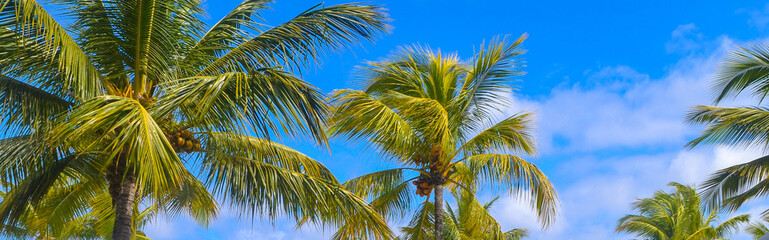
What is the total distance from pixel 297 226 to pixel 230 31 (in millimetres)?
2798

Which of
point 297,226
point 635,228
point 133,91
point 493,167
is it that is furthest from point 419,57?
point 635,228

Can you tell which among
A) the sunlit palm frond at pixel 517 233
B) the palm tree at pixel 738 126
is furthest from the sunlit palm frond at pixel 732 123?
the sunlit palm frond at pixel 517 233

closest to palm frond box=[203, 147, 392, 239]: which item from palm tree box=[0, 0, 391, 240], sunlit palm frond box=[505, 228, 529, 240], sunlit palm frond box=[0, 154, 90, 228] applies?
palm tree box=[0, 0, 391, 240]

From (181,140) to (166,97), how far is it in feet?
3.62

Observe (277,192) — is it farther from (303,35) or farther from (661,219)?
(661,219)

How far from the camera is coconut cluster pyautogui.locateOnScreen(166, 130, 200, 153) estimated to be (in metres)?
8.95

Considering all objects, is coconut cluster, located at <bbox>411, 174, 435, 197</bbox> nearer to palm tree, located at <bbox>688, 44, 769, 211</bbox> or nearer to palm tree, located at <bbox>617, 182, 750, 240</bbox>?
palm tree, located at <bbox>688, 44, 769, 211</bbox>

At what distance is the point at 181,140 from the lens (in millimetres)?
8922

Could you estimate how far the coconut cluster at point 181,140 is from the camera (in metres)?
8.95

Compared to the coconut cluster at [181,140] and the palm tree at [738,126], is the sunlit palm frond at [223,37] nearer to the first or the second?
the coconut cluster at [181,140]

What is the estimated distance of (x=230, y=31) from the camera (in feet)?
32.6

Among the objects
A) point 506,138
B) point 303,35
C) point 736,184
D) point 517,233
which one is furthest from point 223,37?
point 517,233

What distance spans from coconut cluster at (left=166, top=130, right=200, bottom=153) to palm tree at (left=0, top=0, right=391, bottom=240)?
1cm

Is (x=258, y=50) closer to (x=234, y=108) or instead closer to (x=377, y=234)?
(x=234, y=108)
